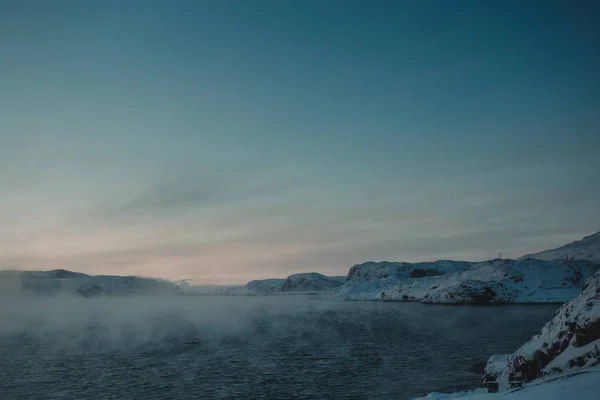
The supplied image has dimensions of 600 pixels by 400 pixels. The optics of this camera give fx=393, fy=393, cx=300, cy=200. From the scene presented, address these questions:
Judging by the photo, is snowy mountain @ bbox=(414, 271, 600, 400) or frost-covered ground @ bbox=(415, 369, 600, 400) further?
snowy mountain @ bbox=(414, 271, 600, 400)

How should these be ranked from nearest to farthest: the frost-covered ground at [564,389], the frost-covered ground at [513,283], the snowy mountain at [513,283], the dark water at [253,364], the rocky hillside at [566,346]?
1. the frost-covered ground at [564,389]
2. the rocky hillside at [566,346]
3. the dark water at [253,364]
4. the frost-covered ground at [513,283]
5. the snowy mountain at [513,283]

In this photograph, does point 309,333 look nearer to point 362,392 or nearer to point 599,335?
point 362,392

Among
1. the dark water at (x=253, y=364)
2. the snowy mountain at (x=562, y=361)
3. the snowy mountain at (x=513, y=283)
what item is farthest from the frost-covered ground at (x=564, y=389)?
the snowy mountain at (x=513, y=283)

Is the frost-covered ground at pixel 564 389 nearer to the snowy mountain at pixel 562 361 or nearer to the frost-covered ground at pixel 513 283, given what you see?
the snowy mountain at pixel 562 361

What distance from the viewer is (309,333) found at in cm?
6344

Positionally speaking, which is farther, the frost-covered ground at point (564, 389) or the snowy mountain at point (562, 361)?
the snowy mountain at point (562, 361)

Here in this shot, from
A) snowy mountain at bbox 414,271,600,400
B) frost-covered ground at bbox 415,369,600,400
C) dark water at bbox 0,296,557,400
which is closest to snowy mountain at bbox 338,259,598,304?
dark water at bbox 0,296,557,400

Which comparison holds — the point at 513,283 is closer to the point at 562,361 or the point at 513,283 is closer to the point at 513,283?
the point at 513,283

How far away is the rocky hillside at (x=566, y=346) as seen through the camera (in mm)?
16734

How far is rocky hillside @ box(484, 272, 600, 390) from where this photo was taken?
16734mm

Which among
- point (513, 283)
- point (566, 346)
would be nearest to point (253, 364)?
point (566, 346)

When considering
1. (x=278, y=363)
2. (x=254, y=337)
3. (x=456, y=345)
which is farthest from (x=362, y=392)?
(x=254, y=337)

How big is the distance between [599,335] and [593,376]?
6566mm

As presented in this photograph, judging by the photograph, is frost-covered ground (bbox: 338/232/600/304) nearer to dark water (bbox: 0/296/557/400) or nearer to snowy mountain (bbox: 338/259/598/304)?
snowy mountain (bbox: 338/259/598/304)
